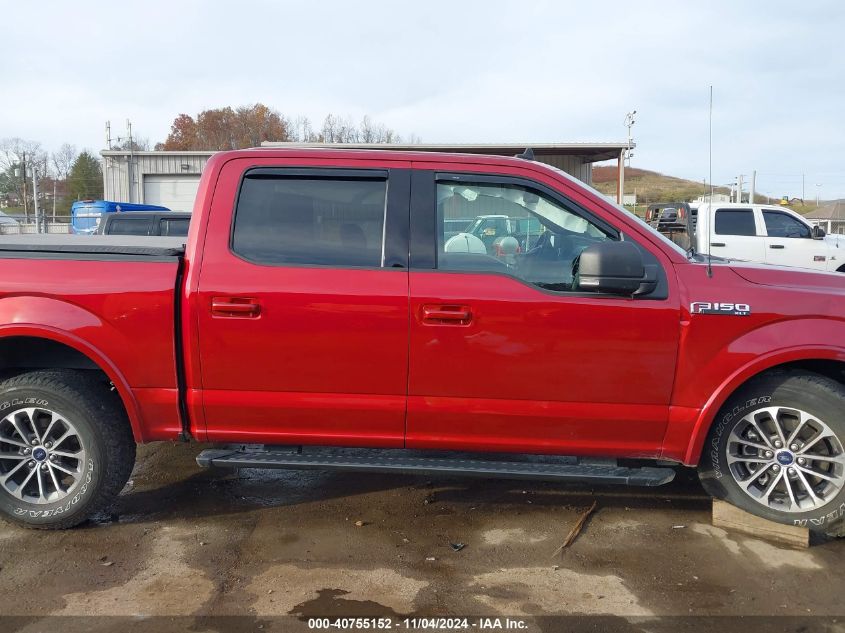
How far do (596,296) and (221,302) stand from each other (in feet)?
6.24

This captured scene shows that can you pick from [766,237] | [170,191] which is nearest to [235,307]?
[766,237]

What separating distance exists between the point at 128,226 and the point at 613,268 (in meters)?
10.4

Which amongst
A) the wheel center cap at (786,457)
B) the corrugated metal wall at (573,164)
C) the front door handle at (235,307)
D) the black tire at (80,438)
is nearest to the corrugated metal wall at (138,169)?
the corrugated metal wall at (573,164)

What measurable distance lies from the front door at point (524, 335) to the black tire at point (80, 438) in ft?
5.40

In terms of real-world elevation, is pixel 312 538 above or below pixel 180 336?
below

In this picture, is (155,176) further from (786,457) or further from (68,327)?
(786,457)

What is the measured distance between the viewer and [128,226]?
1166 cm

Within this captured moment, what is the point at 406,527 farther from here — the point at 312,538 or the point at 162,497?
the point at 162,497

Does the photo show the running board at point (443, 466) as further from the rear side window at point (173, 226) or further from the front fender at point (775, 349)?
the rear side window at point (173, 226)

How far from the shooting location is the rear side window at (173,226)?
443 inches

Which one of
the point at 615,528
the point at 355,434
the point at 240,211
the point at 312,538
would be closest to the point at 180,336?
the point at 240,211

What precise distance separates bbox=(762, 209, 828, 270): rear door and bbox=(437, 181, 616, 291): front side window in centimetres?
973

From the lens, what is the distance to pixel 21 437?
3.66 metres

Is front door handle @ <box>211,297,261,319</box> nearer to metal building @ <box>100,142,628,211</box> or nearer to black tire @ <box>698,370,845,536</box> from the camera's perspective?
black tire @ <box>698,370,845,536</box>
